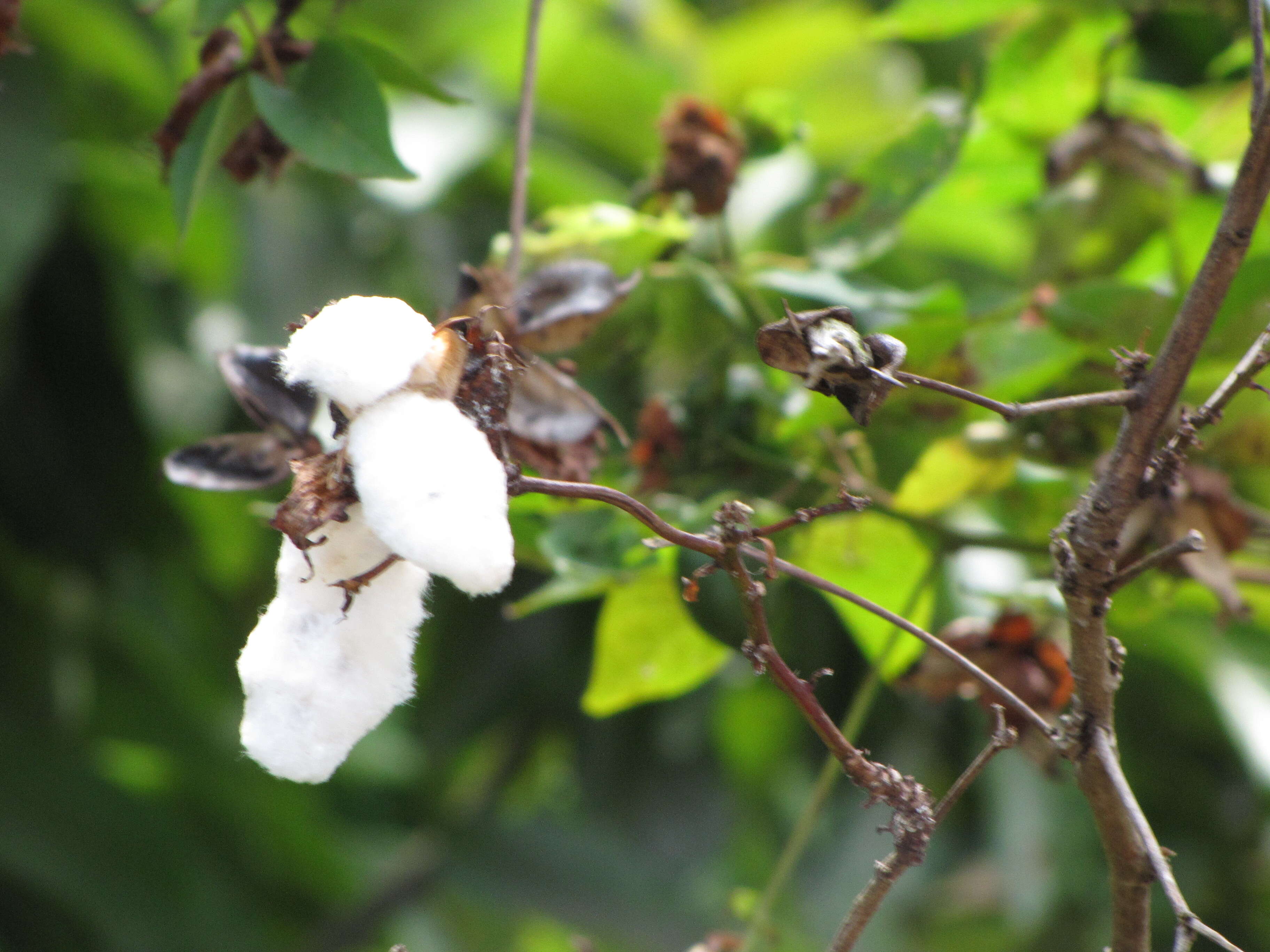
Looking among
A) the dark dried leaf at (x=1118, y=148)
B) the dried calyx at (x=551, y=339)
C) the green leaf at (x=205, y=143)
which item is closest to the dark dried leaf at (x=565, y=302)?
the dried calyx at (x=551, y=339)

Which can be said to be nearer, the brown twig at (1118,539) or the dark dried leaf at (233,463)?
the brown twig at (1118,539)

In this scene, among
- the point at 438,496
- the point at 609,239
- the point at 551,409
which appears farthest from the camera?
the point at 609,239

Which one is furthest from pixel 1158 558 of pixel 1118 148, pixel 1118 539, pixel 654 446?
pixel 1118 148

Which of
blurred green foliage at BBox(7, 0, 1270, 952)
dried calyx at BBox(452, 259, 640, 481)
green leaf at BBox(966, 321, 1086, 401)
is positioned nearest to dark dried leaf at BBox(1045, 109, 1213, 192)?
blurred green foliage at BBox(7, 0, 1270, 952)

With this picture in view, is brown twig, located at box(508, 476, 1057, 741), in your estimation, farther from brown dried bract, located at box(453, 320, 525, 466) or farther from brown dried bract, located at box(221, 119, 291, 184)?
brown dried bract, located at box(221, 119, 291, 184)

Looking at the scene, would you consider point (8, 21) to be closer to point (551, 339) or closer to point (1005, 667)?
point (551, 339)

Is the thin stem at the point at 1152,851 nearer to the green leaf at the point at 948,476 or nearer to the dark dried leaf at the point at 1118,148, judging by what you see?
the green leaf at the point at 948,476
